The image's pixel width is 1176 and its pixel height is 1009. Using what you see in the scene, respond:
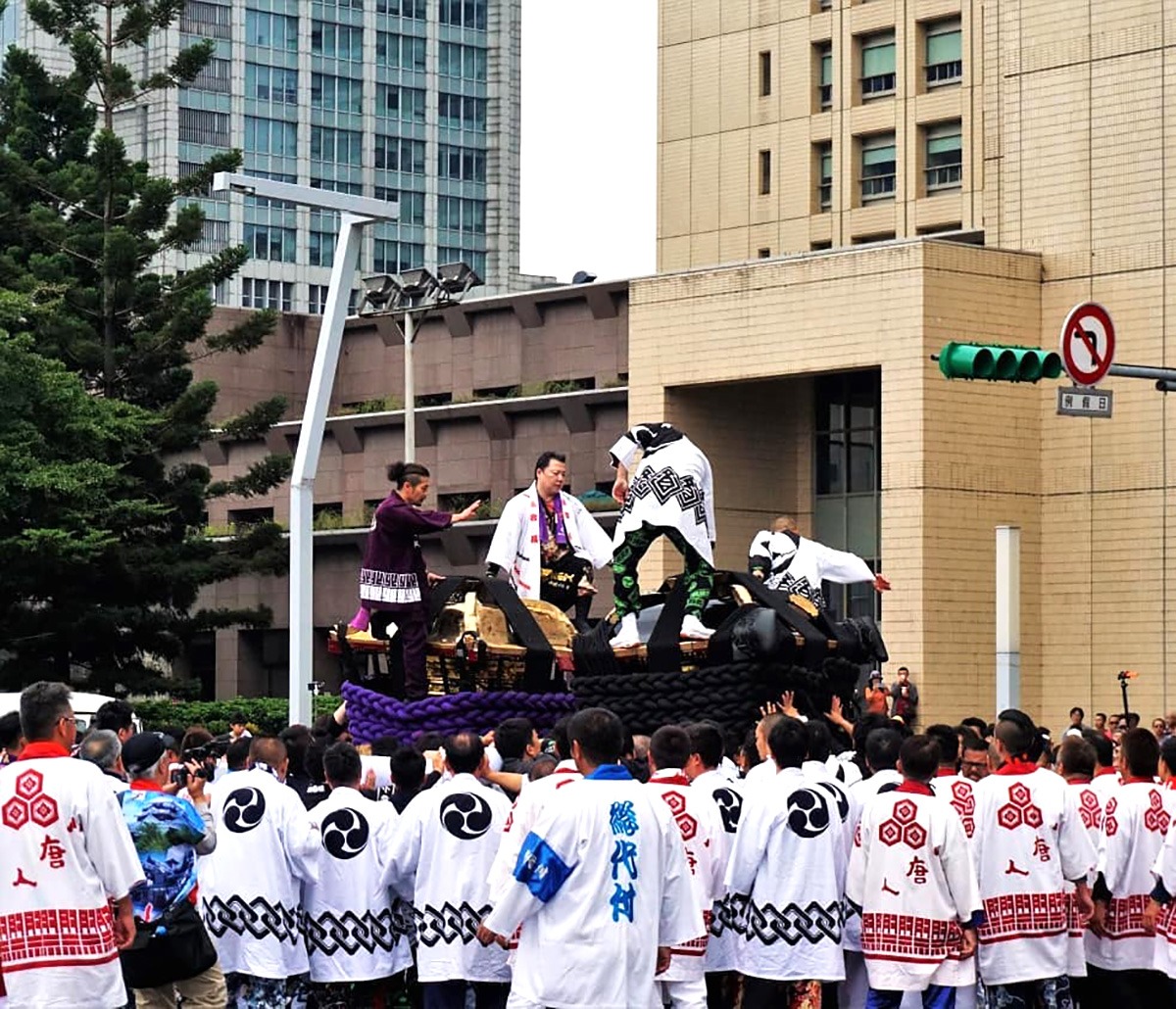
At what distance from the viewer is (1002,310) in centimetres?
3781

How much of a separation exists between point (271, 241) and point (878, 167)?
168 feet

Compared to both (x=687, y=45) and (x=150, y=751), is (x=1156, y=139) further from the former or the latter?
(x=150, y=751)

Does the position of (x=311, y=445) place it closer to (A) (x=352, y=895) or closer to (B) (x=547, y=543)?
(B) (x=547, y=543)

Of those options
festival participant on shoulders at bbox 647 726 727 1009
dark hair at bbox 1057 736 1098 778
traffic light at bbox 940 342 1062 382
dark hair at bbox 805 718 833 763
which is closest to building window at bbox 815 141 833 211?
traffic light at bbox 940 342 1062 382

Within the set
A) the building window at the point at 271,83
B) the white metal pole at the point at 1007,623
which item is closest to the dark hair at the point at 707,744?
the white metal pole at the point at 1007,623

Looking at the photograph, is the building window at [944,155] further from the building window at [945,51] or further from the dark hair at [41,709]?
the dark hair at [41,709]

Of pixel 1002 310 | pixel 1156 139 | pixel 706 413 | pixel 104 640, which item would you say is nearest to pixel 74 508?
pixel 104 640

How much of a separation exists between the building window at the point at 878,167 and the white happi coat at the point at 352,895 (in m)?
41.1

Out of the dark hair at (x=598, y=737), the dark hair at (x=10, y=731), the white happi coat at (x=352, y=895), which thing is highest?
the dark hair at (x=598, y=737)

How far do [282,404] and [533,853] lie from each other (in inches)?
1301

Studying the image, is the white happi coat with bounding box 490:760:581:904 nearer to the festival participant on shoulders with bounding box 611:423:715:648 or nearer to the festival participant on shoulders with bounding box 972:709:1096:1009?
the festival participant on shoulders with bounding box 972:709:1096:1009

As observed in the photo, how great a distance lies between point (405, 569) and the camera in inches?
610

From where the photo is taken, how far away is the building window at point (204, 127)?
94.4 m

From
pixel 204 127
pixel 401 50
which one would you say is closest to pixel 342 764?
pixel 204 127
